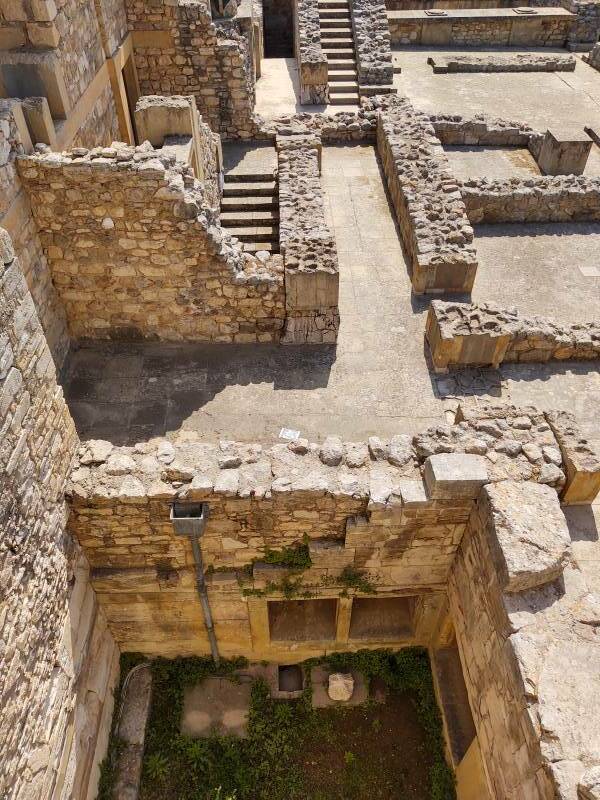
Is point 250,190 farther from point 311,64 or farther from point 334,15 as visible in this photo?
point 334,15

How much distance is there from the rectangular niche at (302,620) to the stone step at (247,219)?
6.81 meters

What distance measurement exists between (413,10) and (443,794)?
23.1 m

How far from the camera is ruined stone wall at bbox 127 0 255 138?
11.3 meters

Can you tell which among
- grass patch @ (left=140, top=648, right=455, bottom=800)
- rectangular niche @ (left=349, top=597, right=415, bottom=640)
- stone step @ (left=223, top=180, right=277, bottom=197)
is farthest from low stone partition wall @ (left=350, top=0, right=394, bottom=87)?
grass patch @ (left=140, top=648, right=455, bottom=800)

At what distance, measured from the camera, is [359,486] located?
19.0 feet

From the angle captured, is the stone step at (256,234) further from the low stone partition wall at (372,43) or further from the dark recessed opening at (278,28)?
the dark recessed opening at (278,28)

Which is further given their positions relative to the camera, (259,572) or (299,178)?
(299,178)

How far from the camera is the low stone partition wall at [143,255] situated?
277 inches

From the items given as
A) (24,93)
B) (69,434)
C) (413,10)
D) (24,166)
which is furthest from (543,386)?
(413,10)

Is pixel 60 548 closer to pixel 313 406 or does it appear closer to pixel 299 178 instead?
pixel 313 406

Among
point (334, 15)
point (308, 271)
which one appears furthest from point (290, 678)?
point (334, 15)

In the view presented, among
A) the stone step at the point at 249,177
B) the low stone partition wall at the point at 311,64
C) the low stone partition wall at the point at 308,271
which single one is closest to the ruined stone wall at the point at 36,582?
the low stone partition wall at the point at 308,271

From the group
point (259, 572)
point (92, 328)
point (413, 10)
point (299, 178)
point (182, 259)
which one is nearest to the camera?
point (259, 572)

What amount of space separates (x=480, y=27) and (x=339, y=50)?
6.99 m
